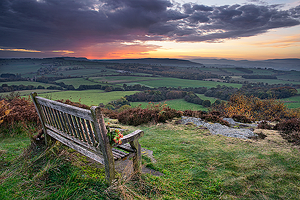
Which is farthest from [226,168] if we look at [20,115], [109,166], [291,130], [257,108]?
[257,108]

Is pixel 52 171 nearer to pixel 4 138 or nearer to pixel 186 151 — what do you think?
pixel 186 151

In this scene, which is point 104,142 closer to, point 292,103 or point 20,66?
point 292,103

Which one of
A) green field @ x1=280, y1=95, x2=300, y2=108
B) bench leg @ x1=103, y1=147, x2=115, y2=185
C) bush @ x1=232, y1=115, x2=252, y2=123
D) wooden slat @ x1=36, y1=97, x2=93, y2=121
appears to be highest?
wooden slat @ x1=36, y1=97, x2=93, y2=121

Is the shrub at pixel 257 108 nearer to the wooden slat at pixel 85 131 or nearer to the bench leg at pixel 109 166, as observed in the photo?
the bench leg at pixel 109 166

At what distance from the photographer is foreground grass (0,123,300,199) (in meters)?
2.48

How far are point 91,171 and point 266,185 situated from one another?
11.5 ft

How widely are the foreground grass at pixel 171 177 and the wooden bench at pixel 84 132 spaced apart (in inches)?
14.1

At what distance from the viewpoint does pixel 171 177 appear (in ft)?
11.2

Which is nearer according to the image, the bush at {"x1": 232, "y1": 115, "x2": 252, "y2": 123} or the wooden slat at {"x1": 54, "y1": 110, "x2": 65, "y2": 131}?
the wooden slat at {"x1": 54, "y1": 110, "x2": 65, "y2": 131}

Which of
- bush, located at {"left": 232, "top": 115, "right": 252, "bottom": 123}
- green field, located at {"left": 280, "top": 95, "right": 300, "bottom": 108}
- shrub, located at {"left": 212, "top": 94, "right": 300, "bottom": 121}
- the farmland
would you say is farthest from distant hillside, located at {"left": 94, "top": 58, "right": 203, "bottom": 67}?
bush, located at {"left": 232, "top": 115, "right": 252, "bottom": 123}

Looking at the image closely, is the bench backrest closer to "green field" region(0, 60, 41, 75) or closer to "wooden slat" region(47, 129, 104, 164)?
"wooden slat" region(47, 129, 104, 164)

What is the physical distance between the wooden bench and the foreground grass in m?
0.36

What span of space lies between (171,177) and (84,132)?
215 cm

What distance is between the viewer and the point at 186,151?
5.01 m
